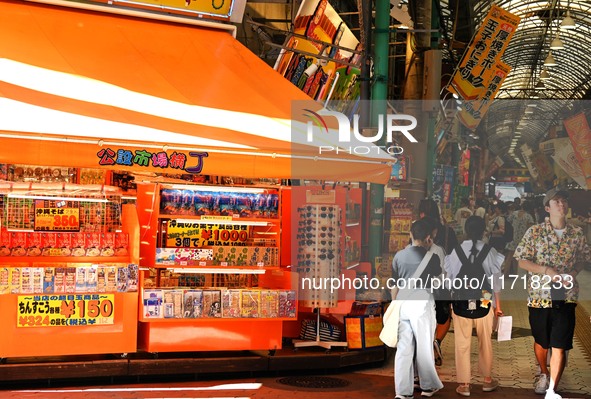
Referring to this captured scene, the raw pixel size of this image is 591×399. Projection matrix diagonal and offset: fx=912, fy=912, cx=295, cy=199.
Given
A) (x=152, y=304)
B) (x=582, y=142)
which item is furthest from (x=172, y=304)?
(x=582, y=142)

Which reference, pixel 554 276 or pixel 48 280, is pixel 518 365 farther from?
pixel 48 280

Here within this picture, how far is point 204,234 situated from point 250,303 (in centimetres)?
114

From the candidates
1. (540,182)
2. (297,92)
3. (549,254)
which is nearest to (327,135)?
(297,92)

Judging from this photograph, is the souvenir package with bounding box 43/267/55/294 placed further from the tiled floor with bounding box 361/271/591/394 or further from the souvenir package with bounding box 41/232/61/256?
the tiled floor with bounding box 361/271/591/394

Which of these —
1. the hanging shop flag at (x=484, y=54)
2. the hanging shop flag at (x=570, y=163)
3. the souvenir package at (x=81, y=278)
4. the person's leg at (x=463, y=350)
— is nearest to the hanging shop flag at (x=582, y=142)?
the hanging shop flag at (x=570, y=163)

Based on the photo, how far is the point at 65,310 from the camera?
9.88 meters

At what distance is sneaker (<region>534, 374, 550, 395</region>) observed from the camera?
989cm

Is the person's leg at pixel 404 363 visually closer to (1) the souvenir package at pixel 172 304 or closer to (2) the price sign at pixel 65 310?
(1) the souvenir package at pixel 172 304

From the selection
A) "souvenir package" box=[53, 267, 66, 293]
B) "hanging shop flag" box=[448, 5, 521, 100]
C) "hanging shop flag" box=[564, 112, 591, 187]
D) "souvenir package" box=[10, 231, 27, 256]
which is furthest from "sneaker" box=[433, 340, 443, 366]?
"hanging shop flag" box=[448, 5, 521, 100]

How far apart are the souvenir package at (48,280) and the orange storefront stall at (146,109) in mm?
374

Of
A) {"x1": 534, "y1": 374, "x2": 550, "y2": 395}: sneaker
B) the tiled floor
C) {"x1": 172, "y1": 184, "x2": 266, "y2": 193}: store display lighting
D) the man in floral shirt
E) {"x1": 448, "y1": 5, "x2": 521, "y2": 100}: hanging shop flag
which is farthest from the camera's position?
{"x1": 448, "y1": 5, "x2": 521, "y2": 100}: hanging shop flag

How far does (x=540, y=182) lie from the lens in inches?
1665

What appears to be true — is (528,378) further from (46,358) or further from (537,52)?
(537,52)

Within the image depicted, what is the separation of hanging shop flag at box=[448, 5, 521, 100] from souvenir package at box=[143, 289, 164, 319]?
11443 mm
